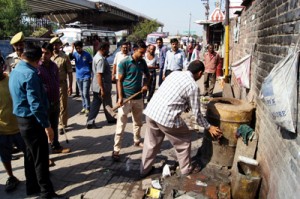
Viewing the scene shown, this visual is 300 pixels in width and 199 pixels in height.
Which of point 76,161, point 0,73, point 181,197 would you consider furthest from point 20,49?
point 181,197

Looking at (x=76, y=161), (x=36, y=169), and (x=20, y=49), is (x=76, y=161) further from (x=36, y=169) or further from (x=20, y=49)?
(x=20, y=49)

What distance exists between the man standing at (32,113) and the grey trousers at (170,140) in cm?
129

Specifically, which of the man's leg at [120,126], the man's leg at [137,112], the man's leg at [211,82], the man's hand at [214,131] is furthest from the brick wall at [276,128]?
the man's leg at [211,82]

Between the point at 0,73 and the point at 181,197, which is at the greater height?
the point at 0,73

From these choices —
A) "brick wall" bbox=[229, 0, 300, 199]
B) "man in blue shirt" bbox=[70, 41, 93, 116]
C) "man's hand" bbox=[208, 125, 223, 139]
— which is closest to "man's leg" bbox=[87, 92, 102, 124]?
"man in blue shirt" bbox=[70, 41, 93, 116]

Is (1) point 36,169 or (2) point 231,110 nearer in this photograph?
(1) point 36,169

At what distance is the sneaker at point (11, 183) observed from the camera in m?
3.73

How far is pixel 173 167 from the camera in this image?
168 inches

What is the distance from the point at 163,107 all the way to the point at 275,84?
4.91ft

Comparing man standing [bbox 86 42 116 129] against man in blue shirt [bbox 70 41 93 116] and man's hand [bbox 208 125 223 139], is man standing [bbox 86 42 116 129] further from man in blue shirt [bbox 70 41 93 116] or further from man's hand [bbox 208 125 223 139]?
man's hand [bbox 208 125 223 139]

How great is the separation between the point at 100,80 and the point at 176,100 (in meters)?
2.59

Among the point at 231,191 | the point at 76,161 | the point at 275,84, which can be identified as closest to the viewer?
the point at 275,84

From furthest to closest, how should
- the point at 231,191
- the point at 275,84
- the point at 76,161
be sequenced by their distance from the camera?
the point at 76,161
the point at 231,191
the point at 275,84

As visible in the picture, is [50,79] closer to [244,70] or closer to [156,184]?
[156,184]
